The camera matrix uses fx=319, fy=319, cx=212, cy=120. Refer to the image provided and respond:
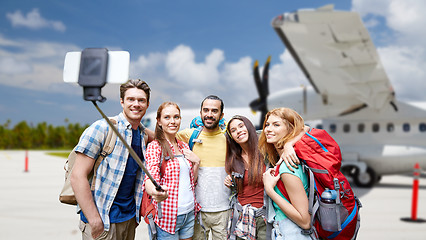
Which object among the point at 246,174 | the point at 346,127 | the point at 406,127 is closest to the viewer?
the point at 246,174

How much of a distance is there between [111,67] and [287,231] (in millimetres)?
1372

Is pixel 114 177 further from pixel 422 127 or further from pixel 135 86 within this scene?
pixel 422 127

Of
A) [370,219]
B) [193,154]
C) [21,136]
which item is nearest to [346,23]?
[370,219]

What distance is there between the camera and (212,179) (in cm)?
252

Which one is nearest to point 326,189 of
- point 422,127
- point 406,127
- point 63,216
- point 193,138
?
point 193,138

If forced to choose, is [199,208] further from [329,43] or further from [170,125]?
[329,43]

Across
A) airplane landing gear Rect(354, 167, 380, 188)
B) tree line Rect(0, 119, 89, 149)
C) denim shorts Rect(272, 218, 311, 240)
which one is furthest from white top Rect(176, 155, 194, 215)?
tree line Rect(0, 119, 89, 149)

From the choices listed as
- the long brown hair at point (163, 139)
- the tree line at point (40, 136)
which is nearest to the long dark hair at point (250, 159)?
the long brown hair at point (163, 139)

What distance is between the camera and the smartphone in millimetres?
1364

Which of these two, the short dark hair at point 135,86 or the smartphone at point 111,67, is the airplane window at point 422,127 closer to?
the short dark hair at point 135,86

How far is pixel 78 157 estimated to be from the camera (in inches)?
79.7

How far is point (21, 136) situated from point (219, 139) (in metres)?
66.0

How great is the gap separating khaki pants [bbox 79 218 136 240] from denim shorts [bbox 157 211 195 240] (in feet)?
0.75

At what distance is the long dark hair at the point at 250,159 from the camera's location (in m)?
2.38
